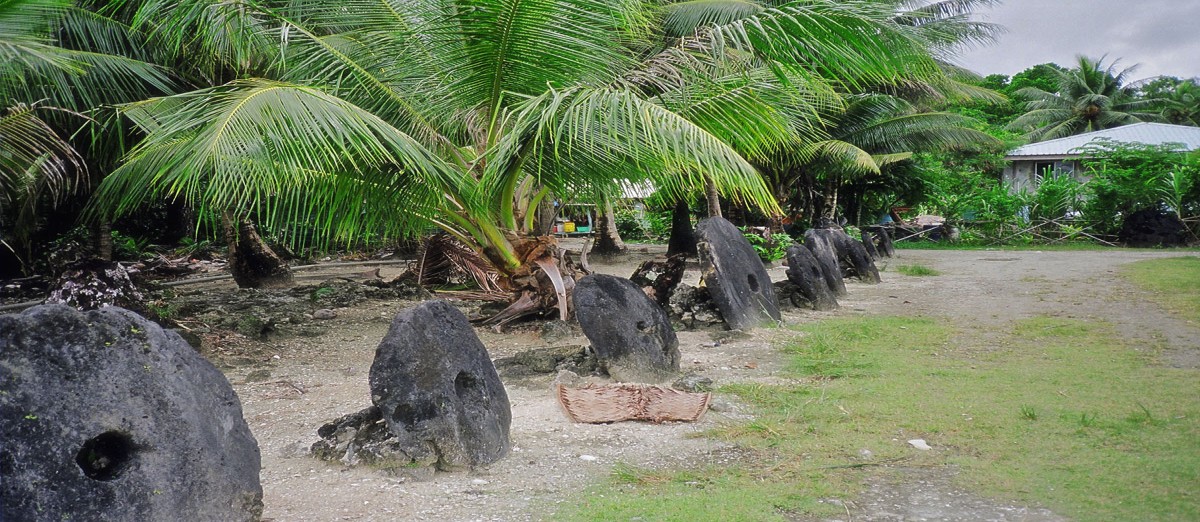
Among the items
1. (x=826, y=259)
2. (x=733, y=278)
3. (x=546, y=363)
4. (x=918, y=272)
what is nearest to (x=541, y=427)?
(x=546, y=363)

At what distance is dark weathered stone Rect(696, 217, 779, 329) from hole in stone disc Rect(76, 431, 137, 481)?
5.42 meters

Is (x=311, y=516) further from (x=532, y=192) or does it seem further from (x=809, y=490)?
(x=532, y=192)

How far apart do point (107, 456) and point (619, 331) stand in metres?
3.28

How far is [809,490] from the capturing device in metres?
3.49

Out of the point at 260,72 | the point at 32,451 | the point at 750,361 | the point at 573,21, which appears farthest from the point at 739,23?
the point at 260,72

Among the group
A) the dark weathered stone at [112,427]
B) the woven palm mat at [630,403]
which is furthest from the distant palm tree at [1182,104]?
the dark weathered stone at [112,427]

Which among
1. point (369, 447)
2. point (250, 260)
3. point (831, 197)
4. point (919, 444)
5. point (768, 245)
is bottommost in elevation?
point (919, 444)

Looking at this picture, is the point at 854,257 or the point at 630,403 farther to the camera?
the point at 854,257

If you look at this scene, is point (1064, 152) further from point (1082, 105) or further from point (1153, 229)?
point (1082, 105)

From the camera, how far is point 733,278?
25.7ft

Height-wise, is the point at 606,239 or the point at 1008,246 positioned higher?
the point at 606,239

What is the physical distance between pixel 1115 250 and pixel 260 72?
1639 cm

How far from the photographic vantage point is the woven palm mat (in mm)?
4629

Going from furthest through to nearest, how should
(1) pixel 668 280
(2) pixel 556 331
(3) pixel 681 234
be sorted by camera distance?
(3) pixel 681 234
(1) pixel 668 280
(2) pixel 556 331
